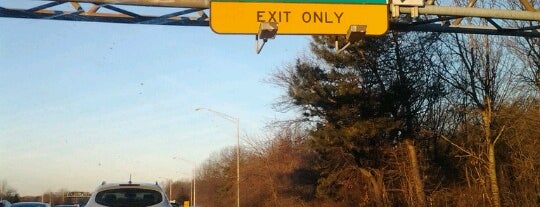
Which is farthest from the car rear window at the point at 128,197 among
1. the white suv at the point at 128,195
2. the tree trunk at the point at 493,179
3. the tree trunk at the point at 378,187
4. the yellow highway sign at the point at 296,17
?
the tree trunk at the point at 378,187

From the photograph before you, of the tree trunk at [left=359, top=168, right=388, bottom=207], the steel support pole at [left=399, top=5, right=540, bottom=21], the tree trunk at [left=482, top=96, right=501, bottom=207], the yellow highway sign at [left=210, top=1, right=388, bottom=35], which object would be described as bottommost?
the tree trunk at [left=359, top=168, right=388, bottom=207]

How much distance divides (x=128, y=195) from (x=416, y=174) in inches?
964

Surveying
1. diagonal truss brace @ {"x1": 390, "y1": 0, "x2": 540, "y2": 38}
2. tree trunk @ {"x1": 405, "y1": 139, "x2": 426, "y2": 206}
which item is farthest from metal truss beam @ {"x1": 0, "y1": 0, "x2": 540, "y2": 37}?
tree trunk @ {"x1": 405, "y1": 139, "x2": 426, "y2": 206}

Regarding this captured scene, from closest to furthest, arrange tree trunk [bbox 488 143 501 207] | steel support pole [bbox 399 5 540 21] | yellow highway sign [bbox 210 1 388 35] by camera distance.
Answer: yellow highway sign [bbox 210 1 388 35] → steel support pole [bbox 399 5 540 21] → tree trunk [bbox 488 143 501 207]

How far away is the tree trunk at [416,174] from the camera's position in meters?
35.9

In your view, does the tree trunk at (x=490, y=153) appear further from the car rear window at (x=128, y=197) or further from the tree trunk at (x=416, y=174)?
the car rear window at (x=128, y=197)

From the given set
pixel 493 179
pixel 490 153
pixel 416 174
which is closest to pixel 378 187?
pixel 416 174

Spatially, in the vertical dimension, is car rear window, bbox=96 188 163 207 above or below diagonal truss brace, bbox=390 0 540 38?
below

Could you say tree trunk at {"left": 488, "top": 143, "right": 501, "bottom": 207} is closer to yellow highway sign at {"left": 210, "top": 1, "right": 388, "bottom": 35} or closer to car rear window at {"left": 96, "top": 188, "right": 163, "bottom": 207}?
yellow highway sign at {"left": 210, "top": 1, "right": 388, "bottom": 35}

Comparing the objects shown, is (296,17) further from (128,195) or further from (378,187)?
(378,187)

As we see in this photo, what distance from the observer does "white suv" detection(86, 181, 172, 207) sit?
44.9 ft

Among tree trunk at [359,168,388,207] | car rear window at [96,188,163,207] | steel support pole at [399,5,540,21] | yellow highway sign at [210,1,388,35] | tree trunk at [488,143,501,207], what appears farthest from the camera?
tree trunk at [359,168,388,207]

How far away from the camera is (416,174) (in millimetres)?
→ 36281

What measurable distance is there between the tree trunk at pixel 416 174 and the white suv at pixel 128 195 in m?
23.9
